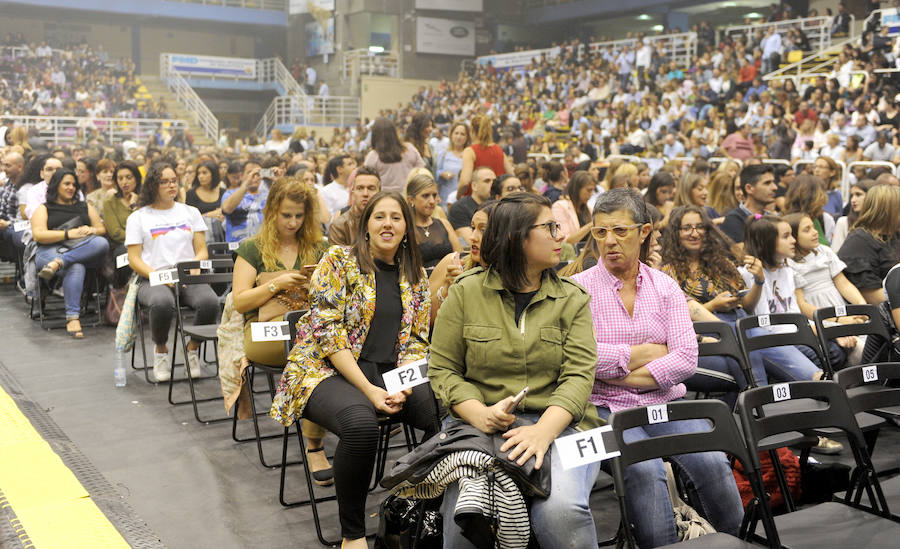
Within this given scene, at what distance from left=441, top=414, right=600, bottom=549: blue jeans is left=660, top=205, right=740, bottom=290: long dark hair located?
2109mm

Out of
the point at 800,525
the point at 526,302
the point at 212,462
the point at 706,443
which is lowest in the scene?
the point at 212,462

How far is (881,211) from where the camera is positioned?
5.01 m

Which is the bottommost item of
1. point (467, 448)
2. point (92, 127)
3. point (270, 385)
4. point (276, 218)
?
point (270, 385)

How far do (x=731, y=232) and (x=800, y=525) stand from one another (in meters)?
3.40

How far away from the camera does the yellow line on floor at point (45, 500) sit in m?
3.20

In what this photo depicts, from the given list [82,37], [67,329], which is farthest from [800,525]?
[82,37]

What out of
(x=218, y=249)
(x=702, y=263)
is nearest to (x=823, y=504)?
(x=702, y=263)

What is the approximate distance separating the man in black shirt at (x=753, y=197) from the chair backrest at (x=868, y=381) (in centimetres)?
271

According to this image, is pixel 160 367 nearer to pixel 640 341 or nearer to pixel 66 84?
pixel 640 341

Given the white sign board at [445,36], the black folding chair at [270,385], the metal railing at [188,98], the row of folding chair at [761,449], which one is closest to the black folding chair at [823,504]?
the row of folding chair at [761,449]

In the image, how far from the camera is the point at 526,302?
282 centimetres

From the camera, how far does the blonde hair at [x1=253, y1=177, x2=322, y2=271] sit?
13.7 ft

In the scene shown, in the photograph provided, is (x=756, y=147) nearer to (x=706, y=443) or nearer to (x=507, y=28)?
(x=706, y=443)

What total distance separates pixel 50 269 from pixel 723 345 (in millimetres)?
5467
